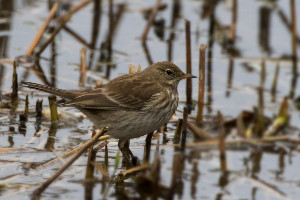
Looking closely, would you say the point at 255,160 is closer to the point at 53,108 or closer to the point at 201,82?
the point at 201,82

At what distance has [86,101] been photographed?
7.93 meters

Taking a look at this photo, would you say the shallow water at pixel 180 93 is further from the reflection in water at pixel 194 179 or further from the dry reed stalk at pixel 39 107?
the dry reed stalk at pixel 39 107

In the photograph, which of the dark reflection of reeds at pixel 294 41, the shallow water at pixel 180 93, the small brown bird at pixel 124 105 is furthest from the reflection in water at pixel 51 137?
the dark reflection of reeds at pixel 294 41

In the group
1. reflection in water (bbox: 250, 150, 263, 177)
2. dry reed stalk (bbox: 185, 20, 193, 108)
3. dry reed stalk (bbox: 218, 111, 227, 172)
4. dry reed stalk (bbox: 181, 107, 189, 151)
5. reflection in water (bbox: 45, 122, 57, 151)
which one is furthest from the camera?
dry reed stalk (bbox: 185, 20, 193, 108)

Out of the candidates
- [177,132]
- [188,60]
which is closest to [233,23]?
[188,60]

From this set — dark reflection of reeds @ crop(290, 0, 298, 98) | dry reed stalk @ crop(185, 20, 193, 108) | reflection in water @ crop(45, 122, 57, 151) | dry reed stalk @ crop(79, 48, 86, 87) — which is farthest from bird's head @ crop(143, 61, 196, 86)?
dark reflection of reeds @ crop(290, 0, 298, 98)

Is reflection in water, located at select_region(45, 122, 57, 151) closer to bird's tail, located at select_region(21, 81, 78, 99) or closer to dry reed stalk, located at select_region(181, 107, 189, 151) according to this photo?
bird's tail, located at select_region(21, 81, 78, 99)

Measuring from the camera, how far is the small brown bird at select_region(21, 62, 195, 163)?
313 inches

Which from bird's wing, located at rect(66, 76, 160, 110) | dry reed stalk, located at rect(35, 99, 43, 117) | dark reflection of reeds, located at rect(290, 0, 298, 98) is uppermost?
dark reflection of reeds, located at rect(290, 0, 298, 98)

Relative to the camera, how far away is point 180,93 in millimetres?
11203

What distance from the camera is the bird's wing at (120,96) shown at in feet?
26.1

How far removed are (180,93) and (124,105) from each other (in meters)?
3.25

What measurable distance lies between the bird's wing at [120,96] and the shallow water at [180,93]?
65 cm

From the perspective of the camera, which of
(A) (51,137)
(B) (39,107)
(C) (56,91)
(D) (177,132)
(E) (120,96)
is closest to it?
(C) (56,91)
